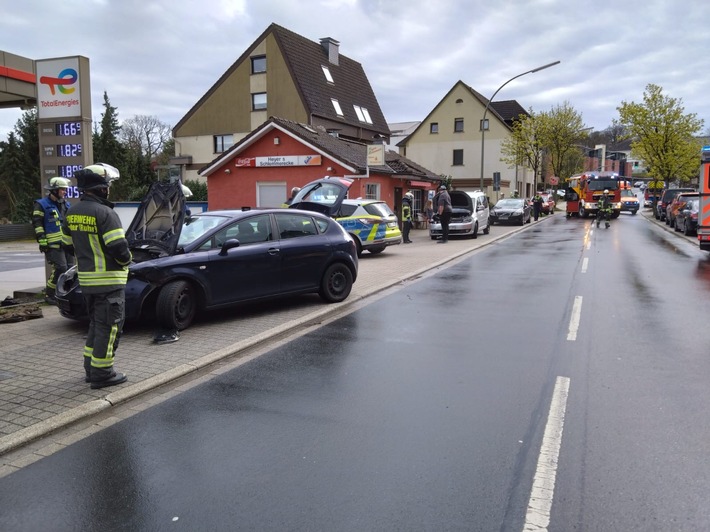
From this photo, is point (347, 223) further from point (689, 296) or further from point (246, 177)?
point (246, 177)

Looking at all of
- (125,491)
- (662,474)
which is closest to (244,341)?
(125,491)

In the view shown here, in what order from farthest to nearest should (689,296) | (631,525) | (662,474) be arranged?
(689,296) → (662,474) → (631,525)

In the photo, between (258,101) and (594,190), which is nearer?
(258,101)

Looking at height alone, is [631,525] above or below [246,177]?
below

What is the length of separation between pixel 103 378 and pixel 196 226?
3.21 meters

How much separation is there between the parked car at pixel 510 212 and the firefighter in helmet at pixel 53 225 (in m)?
26.9

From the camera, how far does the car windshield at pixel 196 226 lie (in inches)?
297

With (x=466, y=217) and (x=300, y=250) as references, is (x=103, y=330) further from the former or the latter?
(x=466, y=217)

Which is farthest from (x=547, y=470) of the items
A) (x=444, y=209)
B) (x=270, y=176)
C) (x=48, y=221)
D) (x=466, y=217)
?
(x=270, y=176)

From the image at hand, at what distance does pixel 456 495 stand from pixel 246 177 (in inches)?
935

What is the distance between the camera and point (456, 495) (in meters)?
3.30

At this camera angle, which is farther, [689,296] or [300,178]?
[300,178]

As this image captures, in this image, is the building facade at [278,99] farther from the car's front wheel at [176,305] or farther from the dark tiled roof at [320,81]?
the car's front wheel at [176,305]

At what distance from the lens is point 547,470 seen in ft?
11.8
